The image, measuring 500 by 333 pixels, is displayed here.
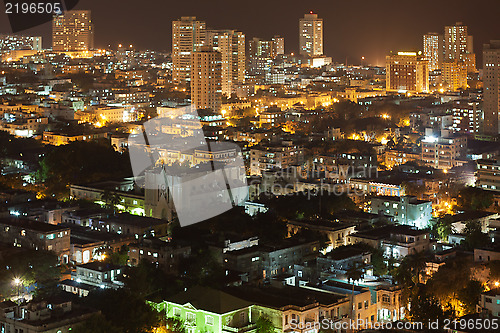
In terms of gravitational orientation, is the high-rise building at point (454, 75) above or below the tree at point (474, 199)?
above

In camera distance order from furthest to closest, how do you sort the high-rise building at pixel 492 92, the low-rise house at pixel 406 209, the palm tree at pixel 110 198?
the high-rise building at pixel 492 92 → the palm tree at pixel 110 198 → the low-rise house at pixel 406 209

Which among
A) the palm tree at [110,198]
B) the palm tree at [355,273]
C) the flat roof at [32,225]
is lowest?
the palm tree at [355,273]

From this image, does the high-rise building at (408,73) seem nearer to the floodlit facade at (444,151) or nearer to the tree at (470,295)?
the floodlit facade at (444,151)

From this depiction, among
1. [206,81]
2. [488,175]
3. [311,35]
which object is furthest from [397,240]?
[311,35]

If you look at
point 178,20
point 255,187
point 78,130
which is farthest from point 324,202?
point 178,20

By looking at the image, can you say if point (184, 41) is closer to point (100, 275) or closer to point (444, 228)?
point (444, 228)

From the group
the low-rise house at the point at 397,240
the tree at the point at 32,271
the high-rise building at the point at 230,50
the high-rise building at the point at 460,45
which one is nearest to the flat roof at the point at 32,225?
the tree at the point at 32,271

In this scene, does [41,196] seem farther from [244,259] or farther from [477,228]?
[477,228]
